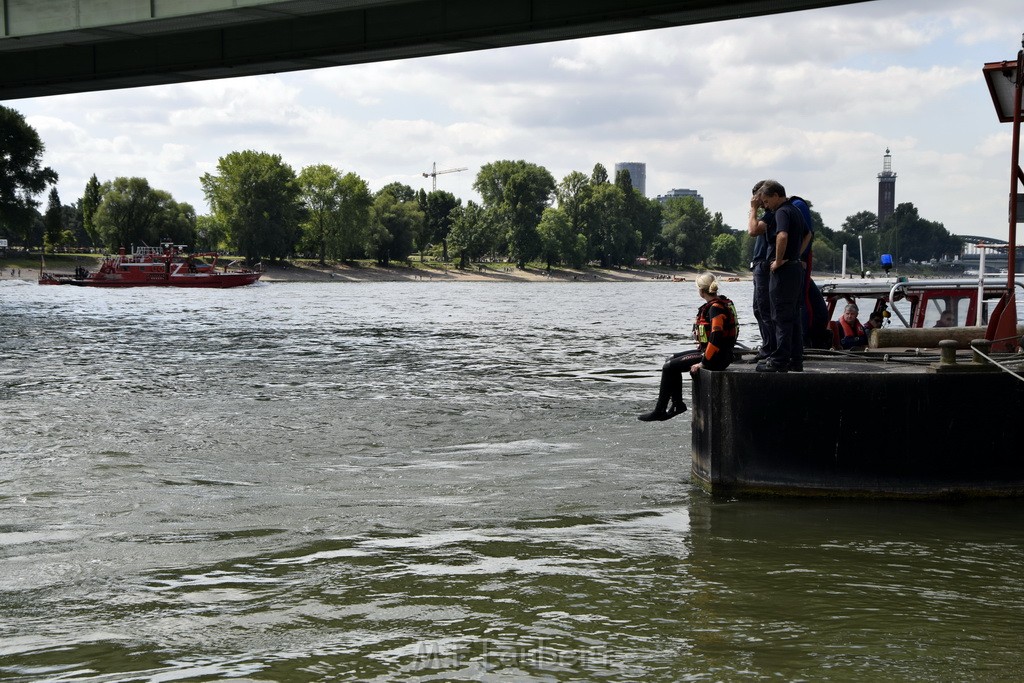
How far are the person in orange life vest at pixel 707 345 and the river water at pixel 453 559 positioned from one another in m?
0.90

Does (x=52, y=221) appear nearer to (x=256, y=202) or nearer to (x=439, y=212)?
(x=256, y=202)

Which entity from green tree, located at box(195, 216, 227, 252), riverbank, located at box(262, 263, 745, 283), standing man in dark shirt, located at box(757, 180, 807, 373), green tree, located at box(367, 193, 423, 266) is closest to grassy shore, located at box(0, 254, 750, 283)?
riverbank, located at box(262, 263, 745, 283)

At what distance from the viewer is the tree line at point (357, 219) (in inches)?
5044

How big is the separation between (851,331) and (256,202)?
11847cm

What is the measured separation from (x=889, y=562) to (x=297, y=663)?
4.42m

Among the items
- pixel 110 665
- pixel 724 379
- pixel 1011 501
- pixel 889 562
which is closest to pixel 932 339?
pixel 1011 501

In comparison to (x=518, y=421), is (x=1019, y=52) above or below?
above

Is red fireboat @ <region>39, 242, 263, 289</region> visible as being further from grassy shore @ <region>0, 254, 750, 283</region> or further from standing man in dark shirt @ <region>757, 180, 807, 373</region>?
standing man in dark shirt @ <region>757, 180, 807, 373</region>

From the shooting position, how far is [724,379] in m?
10.1

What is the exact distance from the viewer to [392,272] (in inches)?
5399

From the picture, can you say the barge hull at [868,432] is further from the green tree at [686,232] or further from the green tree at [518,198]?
the green tree at [686,232]

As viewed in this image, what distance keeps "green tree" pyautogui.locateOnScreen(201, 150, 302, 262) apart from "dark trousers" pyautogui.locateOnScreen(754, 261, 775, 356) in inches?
4730

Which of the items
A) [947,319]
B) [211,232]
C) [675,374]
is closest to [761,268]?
[675,374]

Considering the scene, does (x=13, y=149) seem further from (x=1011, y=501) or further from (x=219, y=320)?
(x=1011, y=501)
